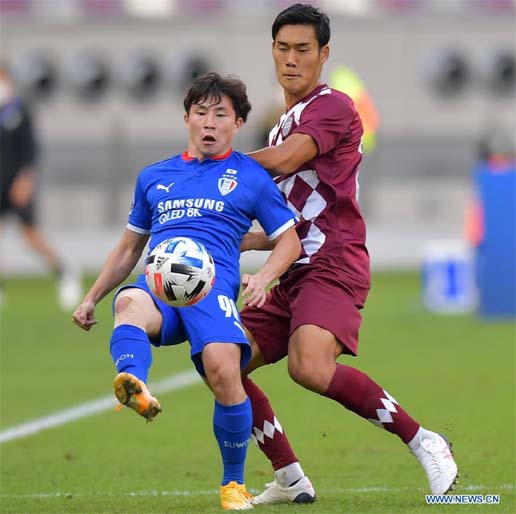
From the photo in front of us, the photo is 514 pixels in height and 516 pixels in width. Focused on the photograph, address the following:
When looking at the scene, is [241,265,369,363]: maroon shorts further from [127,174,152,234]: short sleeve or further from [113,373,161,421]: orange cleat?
[113,373,161,421]: orange cleat

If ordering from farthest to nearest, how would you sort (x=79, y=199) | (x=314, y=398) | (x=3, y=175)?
1. (x=79, y=199)
2. (x=3, y=175)
3. (x=314, y=398)

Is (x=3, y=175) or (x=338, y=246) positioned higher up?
(x=338, y=246)

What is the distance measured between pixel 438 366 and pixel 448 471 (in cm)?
572

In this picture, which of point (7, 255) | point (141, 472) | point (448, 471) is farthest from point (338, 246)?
Result: point (7, 255)

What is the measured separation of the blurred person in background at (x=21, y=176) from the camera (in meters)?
17.4

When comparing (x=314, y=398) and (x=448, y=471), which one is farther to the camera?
(x=314, y=398)

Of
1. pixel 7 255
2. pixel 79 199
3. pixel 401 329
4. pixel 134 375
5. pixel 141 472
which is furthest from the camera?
pixel 79 199

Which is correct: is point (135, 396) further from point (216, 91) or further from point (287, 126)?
point (287, 126)

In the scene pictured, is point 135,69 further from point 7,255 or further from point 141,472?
point 141,472

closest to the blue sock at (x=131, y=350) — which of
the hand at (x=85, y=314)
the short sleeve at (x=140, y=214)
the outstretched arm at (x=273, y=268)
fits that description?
the hand at (x=85, y=314)

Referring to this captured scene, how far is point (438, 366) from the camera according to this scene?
490 inches

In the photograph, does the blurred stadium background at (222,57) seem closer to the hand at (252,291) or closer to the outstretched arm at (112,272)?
the outstretched arm at (112,272)

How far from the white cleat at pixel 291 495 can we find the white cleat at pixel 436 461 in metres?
0.50

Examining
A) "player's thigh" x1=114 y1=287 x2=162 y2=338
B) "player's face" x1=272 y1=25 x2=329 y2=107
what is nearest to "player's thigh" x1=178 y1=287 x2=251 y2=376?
"player's thigh" x1=114 y1=287 x2=162 y2=338
